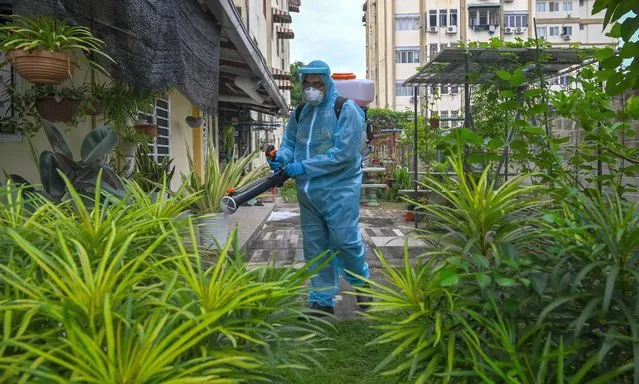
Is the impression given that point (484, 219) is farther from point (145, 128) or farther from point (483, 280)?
point (145, 128)

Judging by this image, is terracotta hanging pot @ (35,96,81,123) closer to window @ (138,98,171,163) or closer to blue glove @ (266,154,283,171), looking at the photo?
blue glove @ (266,154,283,171)

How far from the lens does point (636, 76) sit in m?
2.04

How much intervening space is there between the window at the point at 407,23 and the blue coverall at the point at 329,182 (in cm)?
3545

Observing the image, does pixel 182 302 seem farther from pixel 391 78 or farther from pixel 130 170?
pixel 391 78

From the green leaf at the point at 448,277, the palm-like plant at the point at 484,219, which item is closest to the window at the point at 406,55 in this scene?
the palm-like plant at the point at 484,219

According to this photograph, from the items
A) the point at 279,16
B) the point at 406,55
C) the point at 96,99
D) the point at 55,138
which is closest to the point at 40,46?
the point at 55,138

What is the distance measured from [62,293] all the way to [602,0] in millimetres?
2024

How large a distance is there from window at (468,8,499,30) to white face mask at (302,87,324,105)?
35608 mm

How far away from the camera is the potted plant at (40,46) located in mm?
2854

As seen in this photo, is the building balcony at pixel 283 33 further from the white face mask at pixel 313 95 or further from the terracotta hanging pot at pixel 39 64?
the terracotta hanging pot at pixel 39 64

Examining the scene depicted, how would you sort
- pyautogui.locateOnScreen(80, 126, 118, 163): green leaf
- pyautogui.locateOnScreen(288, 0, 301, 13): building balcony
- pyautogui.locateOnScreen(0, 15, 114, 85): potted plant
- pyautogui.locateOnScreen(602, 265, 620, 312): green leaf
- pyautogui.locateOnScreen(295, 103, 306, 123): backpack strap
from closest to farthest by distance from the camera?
pyautogui.locateOnScreen(602, 265, 620, 312): green leaf
pyautogui.locateOnScreen(0, 15, 114, 85): potted plant
pyautogui.locateOnScreen(80, 126, 118, 163): green leaf
pyautogui.locateOnScreen(295, 103, 306, 123): backpack strap
pyautogui.locateOnScreen(288, 0, 301, 13): building balcony

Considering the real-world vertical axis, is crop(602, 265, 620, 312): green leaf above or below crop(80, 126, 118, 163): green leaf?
below

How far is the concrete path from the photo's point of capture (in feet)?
14.6

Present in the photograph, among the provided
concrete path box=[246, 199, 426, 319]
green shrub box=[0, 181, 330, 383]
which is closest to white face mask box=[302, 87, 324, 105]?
concrete path box=[246, 199, 426, 319]
